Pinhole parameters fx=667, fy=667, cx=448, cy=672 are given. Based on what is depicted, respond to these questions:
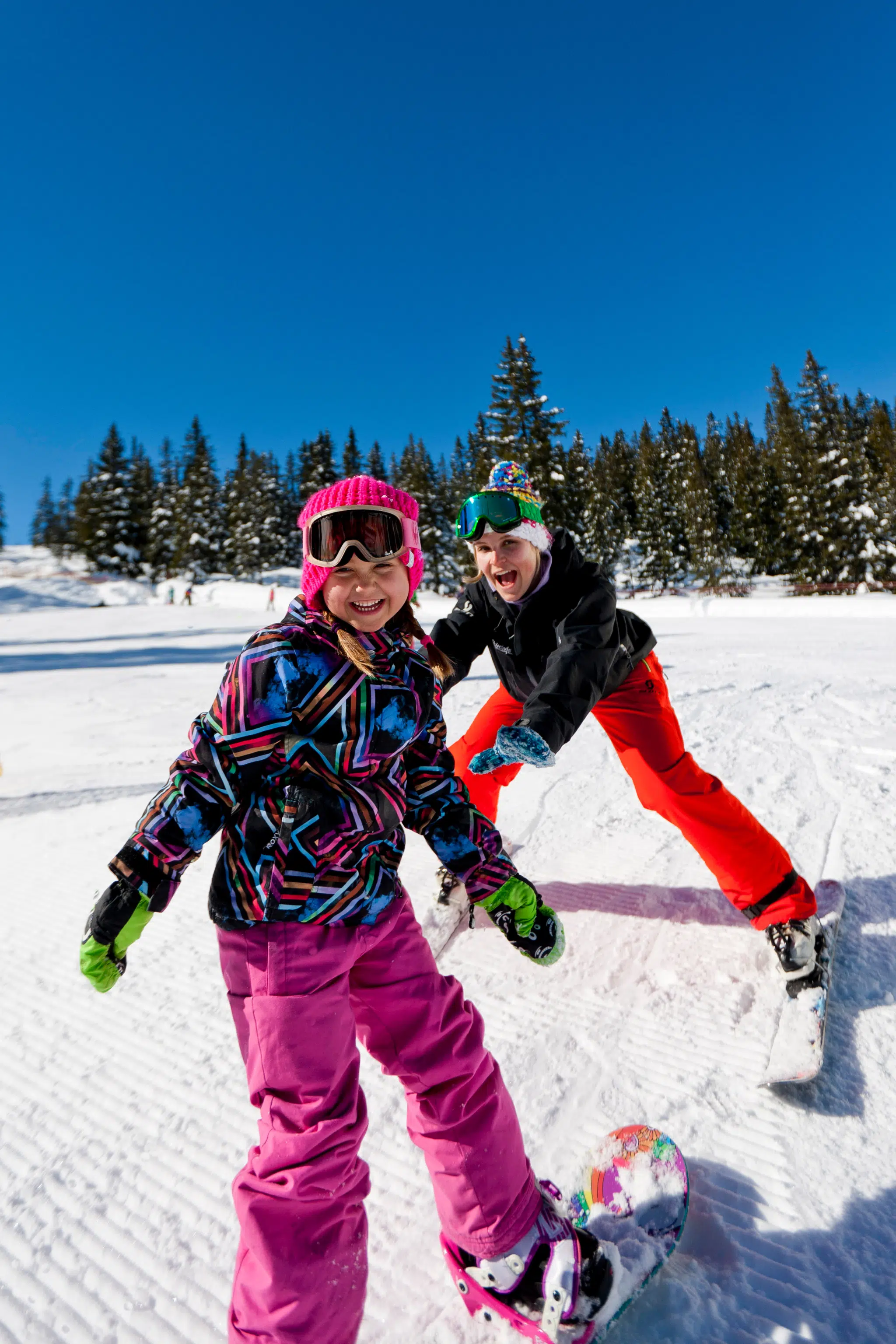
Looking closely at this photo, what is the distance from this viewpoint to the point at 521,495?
112 inches

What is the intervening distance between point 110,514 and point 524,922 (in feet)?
169

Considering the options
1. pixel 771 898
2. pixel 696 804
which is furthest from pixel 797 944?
pixel 696 804

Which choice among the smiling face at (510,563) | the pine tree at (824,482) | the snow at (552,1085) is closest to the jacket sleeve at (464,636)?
→ the smiling face at (510,563)

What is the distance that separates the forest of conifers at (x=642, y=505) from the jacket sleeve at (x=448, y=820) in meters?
32.2

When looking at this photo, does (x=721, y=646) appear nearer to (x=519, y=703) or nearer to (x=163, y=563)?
(x=519, y=703)

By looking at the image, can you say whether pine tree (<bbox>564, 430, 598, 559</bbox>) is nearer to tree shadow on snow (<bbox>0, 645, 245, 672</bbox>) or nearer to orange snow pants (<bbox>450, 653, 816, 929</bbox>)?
tree shadow on snow (<bbox>0, 645, 245, 672</bbox>)

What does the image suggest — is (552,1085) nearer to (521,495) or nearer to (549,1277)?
(549,1277)

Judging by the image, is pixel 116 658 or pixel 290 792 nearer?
pixel 290 792

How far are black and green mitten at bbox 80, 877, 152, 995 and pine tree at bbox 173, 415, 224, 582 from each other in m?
47.3

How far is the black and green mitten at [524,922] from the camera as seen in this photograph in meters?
1.74

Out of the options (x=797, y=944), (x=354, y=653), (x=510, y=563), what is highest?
(x=510, y=563)

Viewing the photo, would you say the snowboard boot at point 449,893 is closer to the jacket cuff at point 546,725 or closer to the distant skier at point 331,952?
the jacket cuff at point 546,725

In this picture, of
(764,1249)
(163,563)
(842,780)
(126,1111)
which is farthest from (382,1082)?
(163,563)

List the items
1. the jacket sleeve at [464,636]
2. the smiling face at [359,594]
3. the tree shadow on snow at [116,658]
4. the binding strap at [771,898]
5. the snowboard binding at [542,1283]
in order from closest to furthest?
the snowboard binding at [542,1283] → the smiling face at [359,594] → the binding strap at [771,898] → the jacket sleeve at [464,636] → the tree shadow on snow at [116,658]
